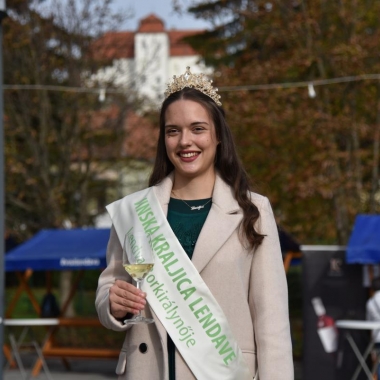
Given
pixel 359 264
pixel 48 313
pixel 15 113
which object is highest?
pixel 15 113

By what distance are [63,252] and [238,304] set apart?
11.9 metres

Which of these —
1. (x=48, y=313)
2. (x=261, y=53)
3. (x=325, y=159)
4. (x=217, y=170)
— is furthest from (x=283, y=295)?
(x=261, y=53)

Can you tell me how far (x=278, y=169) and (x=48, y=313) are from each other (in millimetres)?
6120

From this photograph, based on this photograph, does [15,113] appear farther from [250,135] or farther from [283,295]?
[283,295]

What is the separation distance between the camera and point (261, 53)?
2303 centimetres

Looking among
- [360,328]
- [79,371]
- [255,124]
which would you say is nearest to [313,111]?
[255,124]

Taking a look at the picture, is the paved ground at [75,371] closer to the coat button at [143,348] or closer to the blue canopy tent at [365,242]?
the blue canopy tent at [365,242]

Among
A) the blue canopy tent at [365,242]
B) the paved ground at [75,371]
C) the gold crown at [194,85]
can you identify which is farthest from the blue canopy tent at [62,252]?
the gold crown at [194,85]

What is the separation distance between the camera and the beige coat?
324cm

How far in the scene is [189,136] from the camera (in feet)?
11.1

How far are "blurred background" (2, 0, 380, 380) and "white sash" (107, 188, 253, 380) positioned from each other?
896 centimetres

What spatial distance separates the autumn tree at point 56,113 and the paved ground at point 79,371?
217 inches

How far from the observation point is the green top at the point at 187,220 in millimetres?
3430

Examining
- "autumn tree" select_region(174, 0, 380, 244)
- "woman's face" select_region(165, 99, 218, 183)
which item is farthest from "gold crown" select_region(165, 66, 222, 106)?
"autumn tree" select_region(174, 0, 380, 244)
